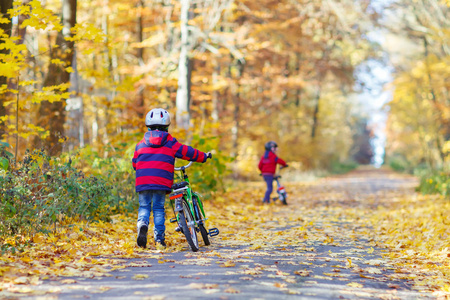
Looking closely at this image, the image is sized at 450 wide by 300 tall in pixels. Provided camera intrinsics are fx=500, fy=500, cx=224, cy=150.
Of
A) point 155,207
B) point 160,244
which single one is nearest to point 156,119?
point 155,207

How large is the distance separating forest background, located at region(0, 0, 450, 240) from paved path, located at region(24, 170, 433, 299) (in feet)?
6.52

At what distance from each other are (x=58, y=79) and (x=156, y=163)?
18.2 ft

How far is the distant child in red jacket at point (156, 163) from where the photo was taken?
22.5 feet

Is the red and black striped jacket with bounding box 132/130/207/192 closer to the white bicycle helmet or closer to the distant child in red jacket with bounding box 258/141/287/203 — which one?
the white bicycle helmet

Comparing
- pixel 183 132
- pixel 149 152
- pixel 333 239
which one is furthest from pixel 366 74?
pixel 149 152

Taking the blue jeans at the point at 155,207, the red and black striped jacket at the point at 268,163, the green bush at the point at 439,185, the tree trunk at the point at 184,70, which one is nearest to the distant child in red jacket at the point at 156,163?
the blue jeans at the point at 155,207

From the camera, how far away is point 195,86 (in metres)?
20.4

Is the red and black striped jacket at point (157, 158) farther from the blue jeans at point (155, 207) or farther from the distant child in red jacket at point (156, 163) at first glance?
the blue jeans at point (155, 207)

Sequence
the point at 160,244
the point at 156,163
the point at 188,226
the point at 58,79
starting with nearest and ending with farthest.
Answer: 1. the point at 156,163
2. the point at 188,226
3. the point at 160,244
4. the point at 58,79

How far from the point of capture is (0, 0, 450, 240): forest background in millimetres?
8305

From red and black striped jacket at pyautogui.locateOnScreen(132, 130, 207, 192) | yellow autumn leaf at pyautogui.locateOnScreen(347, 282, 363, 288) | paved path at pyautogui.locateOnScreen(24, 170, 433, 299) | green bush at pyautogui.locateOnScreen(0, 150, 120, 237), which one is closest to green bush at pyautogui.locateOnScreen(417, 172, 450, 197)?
paved path at pyautogui.locateOnScreen(24, 170, 433, 299)

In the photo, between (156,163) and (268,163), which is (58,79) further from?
(268,163)

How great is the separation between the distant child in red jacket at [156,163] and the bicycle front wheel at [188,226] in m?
0.35

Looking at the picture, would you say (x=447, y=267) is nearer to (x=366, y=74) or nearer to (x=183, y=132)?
(x=183, y=132)
